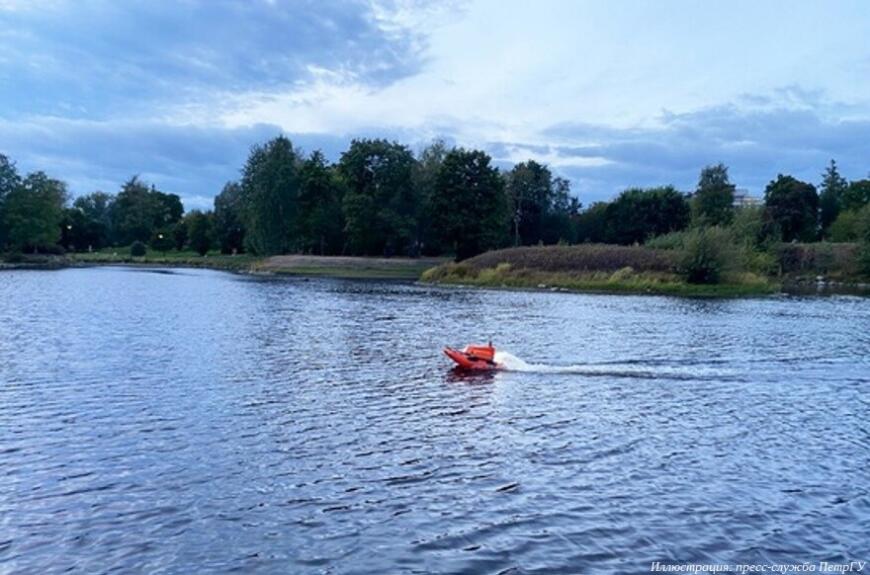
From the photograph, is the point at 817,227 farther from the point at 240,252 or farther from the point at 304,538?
the point at 304,538

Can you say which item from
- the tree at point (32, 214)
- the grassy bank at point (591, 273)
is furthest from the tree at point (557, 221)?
the tree at point (32, 214)

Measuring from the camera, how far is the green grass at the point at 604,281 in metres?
84.8

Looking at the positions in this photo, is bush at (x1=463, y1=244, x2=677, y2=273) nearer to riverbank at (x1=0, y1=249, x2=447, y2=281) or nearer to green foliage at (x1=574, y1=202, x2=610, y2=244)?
riverbank at (x1=0, y1=249, x2=447, y2=281)

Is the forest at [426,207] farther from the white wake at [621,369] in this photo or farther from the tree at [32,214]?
the white wake at [621,369]

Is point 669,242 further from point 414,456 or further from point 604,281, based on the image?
point 414,456

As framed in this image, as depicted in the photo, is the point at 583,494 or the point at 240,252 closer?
the point at 583,494

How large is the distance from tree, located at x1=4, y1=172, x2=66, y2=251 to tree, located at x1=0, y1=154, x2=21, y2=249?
0.66m

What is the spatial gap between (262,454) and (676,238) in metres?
92.0

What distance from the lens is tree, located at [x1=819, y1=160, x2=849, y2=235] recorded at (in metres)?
175

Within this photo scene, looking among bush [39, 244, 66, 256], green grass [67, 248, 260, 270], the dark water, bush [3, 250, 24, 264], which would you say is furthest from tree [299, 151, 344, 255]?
the dark water

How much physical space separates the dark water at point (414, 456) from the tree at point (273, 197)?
109400 mm

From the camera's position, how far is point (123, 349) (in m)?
32.4

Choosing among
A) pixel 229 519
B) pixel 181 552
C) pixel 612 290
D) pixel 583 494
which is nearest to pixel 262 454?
pixel 229 519

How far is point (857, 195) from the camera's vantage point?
171625 millimetres
